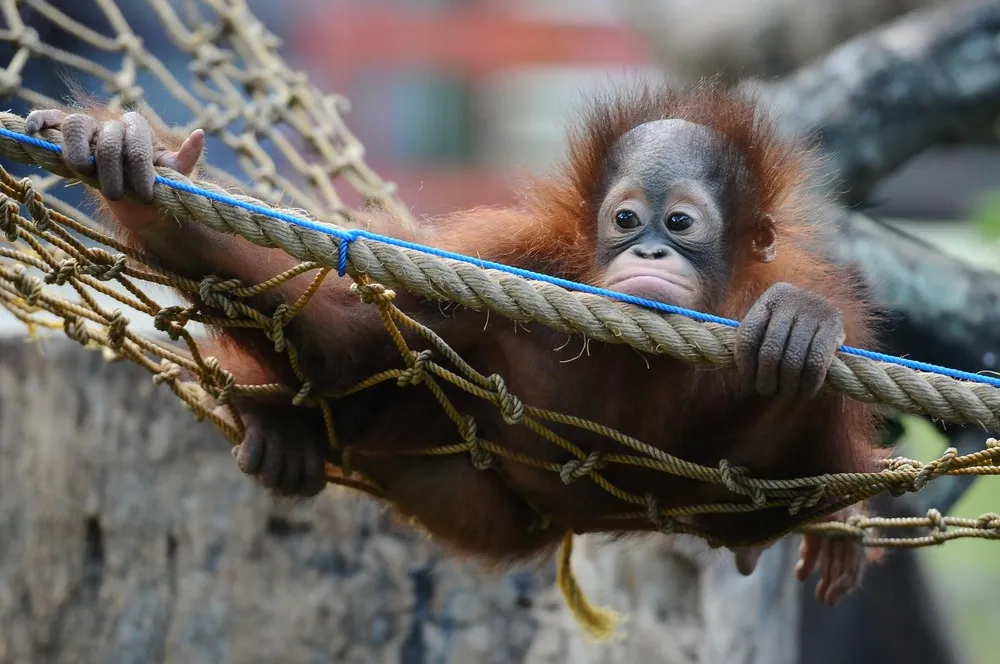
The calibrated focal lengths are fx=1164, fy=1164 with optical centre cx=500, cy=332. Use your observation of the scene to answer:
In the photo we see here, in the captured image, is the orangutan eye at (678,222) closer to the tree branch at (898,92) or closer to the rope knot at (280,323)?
the rope knot at (280,323)

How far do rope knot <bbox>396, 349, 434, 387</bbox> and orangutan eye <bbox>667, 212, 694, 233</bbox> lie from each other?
61 cm

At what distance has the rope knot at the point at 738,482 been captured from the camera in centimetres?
207

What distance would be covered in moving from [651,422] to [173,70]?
5477 mm

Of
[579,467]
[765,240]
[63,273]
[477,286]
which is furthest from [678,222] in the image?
[63,273]

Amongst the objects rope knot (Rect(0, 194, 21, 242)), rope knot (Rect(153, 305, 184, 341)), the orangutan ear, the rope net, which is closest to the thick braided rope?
the rope net

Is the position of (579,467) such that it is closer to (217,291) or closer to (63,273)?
(217,291)

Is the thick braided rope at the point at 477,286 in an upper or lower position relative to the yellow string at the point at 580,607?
upper

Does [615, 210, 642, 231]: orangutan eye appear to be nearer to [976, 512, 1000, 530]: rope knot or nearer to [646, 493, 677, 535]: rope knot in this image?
[646, 493, 677, 535]: rope knot

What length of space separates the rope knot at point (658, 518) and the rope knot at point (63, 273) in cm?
113

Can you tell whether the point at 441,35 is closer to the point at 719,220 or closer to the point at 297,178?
the point at 297,178

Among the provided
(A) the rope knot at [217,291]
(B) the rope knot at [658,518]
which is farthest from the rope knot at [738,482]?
(A) the rope knot at [217,291]

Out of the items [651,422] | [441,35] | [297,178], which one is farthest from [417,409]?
[441,35]

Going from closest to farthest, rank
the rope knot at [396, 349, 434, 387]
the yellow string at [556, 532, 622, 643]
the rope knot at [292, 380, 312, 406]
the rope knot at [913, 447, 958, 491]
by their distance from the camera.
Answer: the rope knot at [913, 447, 958, 491], the rope knot at [396, 349, 434, 387], the rope knot at [292, 380, 312, 406], the yellow string at [556, 532, 622, 643]

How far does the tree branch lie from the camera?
4.52 m
